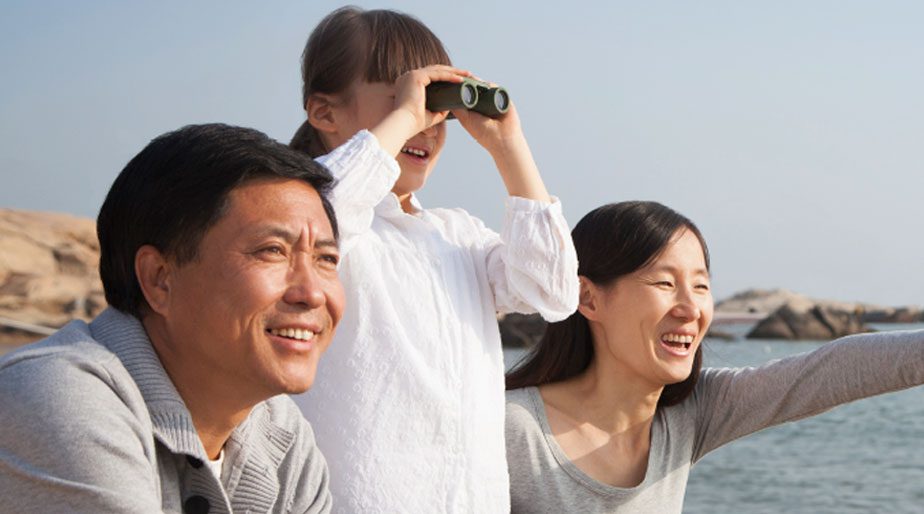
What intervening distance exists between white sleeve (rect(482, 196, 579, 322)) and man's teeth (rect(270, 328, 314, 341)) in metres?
0.81

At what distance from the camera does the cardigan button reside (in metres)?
1.99

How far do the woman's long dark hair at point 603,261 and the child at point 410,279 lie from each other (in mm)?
478

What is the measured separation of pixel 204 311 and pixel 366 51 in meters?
1.03

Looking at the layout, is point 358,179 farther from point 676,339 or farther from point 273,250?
point 676,339

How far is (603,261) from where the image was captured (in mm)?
3338

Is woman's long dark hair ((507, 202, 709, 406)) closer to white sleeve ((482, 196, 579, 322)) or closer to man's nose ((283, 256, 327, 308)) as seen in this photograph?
white sleeve ((482, 196, 579, 322))

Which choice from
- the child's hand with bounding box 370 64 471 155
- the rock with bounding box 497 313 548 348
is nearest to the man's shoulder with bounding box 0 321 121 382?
the child's hand with bounding box 370 64 471 155

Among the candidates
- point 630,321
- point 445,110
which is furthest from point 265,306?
point 630,321

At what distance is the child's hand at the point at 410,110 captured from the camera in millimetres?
2648

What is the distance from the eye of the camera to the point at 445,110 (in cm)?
279

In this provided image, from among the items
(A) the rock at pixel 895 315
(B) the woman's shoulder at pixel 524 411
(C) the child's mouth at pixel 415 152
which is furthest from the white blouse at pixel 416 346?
(A) the rock at pixel 895 315

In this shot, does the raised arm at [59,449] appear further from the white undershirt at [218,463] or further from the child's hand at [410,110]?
the child's hand at [410,110]

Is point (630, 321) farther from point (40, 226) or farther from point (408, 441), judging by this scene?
point (40, 226)

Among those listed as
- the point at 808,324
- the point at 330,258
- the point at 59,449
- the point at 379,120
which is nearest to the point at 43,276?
the point at 379,120
